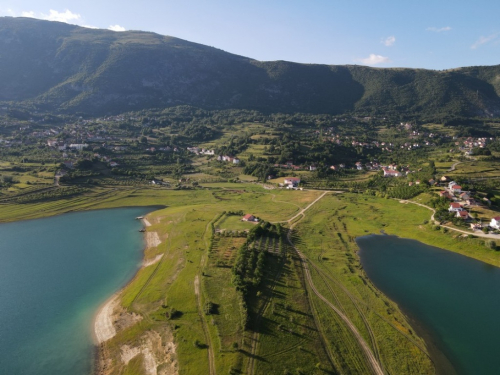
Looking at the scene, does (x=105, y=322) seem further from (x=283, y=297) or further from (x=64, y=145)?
(x=64, y=145)

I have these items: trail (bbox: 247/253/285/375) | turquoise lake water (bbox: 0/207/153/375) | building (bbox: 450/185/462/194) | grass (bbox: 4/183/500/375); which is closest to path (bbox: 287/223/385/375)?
grass (bbox: 4/183/500/375)

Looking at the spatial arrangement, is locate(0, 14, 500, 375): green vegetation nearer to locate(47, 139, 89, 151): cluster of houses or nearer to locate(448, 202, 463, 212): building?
locate(47, 139, 89, 151): cluster of houses

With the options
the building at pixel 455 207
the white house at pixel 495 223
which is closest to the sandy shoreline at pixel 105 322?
the building at pixel 455 207

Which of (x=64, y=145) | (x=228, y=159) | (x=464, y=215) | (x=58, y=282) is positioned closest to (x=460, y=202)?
(x=464, y=215)

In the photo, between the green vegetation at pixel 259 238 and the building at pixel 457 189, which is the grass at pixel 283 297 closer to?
the green vegetation at pixel 259 238

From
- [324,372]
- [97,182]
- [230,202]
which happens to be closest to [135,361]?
[324,372]
